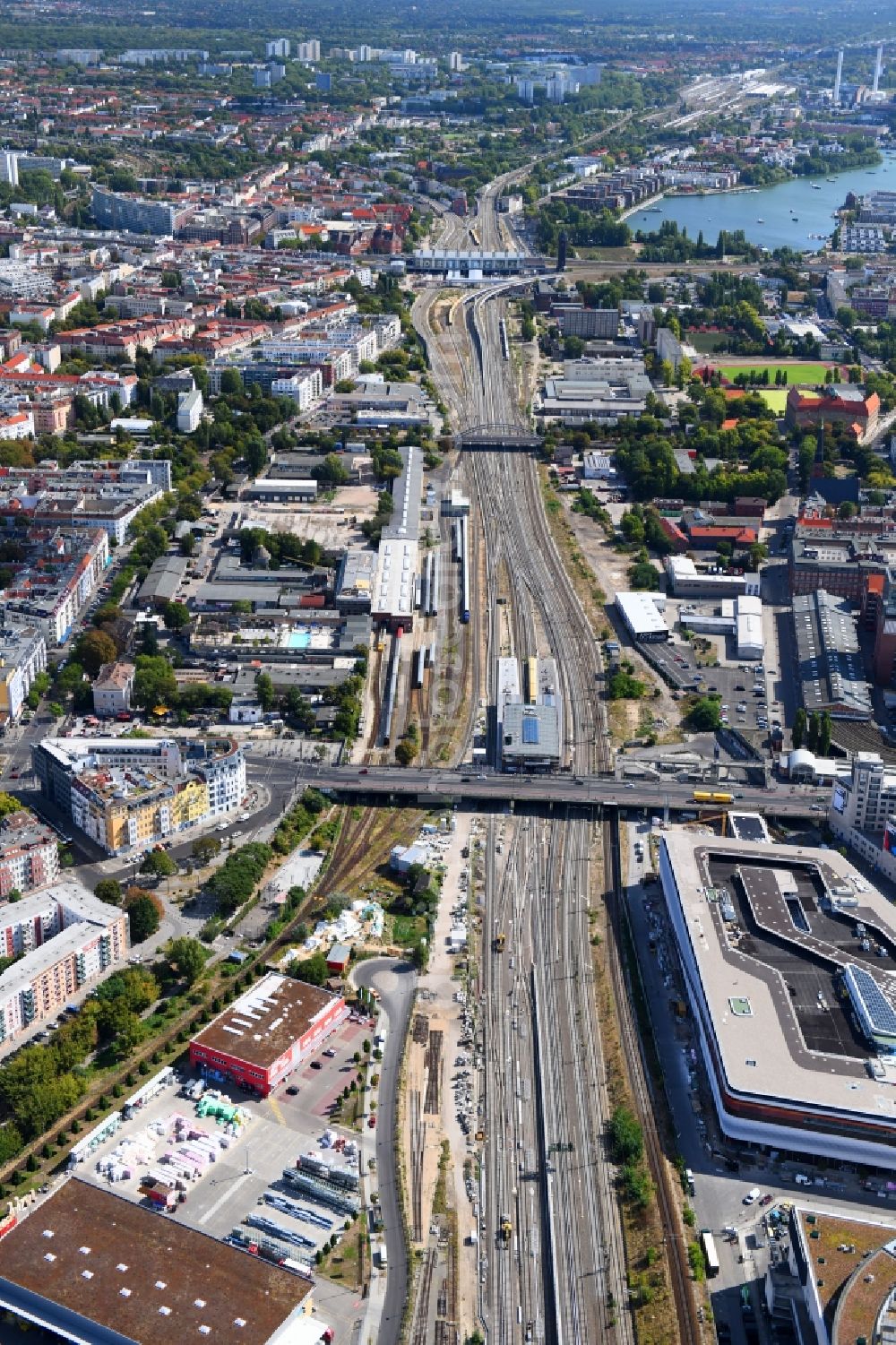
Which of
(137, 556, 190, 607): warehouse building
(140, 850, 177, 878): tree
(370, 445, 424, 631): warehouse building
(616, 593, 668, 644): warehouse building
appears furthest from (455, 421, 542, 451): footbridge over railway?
(140, 850, 177, 878): tree

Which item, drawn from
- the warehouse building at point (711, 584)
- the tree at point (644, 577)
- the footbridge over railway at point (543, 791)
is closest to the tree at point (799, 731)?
the footbridge over railway at point (543, 791)

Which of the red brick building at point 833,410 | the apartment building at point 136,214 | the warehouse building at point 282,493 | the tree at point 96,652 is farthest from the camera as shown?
the apartment building at point 136,214

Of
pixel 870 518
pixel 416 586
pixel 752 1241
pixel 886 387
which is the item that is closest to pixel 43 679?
pixel 416 586

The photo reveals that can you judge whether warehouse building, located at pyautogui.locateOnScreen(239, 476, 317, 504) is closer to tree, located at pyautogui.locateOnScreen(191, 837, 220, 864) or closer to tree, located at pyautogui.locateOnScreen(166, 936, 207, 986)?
tree, located at pyautogui.locateOnScreen(191, 837, 220, 864)

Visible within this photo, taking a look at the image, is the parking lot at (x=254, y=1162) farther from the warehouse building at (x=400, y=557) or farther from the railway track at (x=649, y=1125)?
the warehouse building at (x=400, y=557)

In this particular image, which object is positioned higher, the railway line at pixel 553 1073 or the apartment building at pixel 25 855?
the apartment building at pixel 25 855
